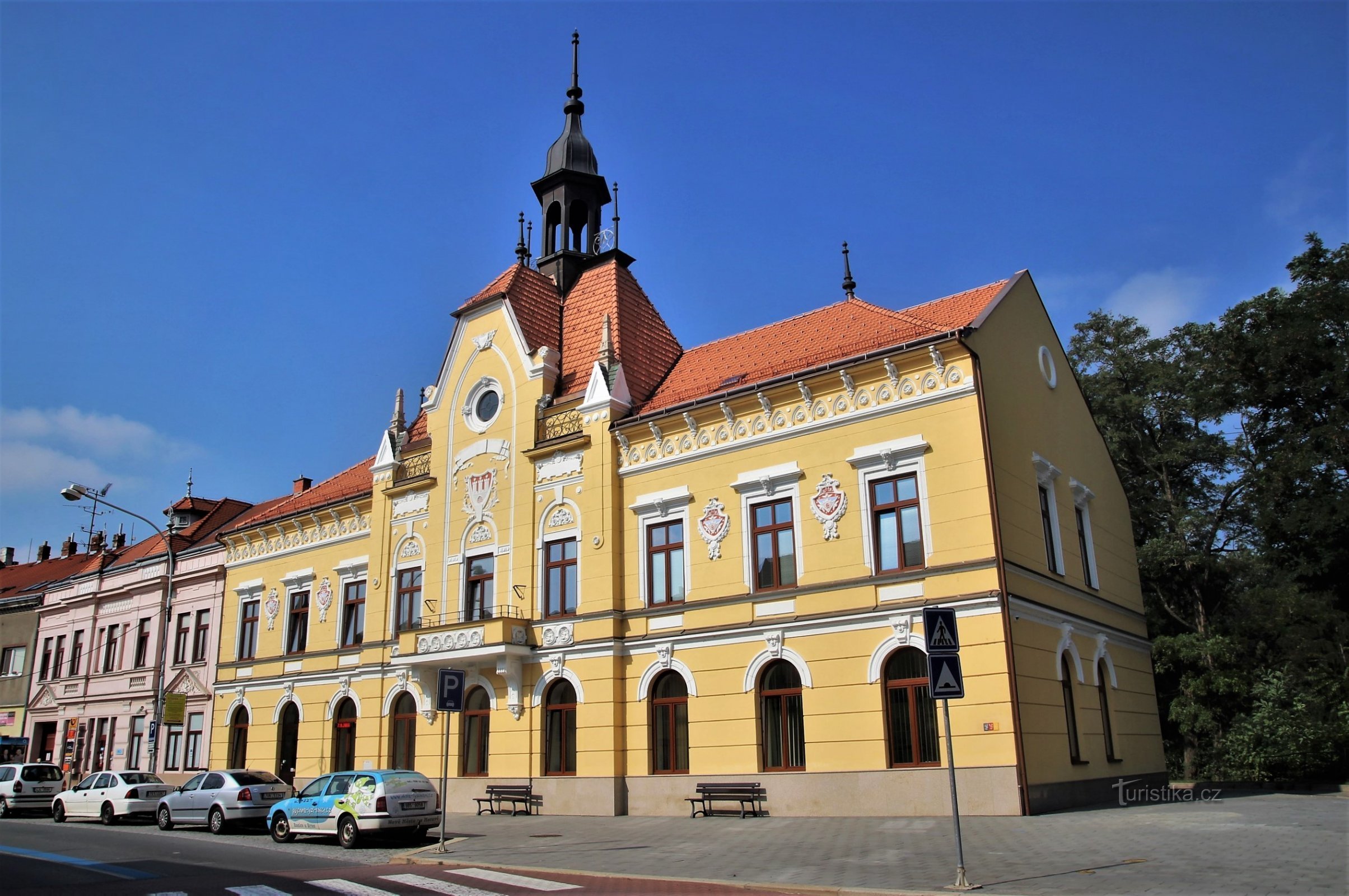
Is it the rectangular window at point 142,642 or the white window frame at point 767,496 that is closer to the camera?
the white window frame at point 767,496

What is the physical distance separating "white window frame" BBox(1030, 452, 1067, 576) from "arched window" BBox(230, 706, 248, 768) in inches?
1108

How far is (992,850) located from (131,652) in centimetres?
3829

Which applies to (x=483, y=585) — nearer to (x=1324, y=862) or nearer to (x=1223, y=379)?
(x=1324, y=862)

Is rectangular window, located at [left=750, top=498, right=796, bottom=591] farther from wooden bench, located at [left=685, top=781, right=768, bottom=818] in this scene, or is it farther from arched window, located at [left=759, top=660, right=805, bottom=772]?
wooden bench, located at [left=685, top=781, right=768, bottom=818]

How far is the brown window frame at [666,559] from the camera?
25344 millimetres

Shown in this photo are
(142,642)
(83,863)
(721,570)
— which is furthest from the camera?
(142,642)

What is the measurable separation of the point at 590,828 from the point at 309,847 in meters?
5.82

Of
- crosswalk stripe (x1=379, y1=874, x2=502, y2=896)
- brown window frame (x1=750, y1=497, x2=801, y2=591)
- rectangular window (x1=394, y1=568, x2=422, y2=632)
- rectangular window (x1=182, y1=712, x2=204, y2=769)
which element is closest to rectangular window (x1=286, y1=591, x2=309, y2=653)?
rectangular window (x1=394, y1=568, x2=422, y2=632)

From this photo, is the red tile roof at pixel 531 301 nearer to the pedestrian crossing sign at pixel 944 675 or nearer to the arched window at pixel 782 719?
the arched window at pixel 782 719

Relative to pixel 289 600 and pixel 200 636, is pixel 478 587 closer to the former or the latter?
pixel 289 600

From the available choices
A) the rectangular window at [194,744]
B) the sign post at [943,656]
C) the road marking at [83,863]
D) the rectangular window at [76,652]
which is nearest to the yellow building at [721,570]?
the rectangular window at [194,744]

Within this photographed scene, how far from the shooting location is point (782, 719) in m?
22.8

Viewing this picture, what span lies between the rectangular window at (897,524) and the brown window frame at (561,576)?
8.55 m

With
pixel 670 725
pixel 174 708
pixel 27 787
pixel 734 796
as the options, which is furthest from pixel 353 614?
pixel 734 796
